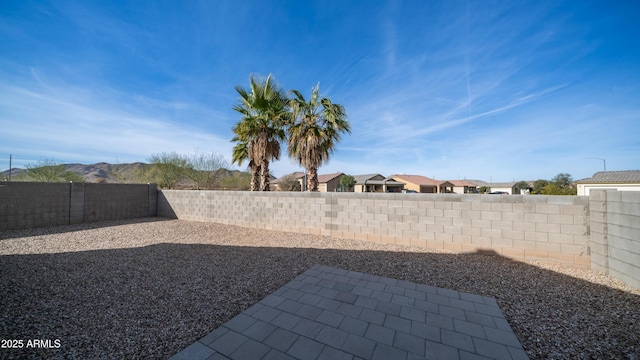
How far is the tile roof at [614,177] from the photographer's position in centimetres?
1892

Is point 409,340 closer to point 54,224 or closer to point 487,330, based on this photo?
point 487,330

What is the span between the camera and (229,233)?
734 cm

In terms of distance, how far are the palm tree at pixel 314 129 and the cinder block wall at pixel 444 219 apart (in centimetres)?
185

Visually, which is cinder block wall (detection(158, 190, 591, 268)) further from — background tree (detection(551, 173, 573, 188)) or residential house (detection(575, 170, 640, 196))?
background tree (detection(551, 173, 573, 188))

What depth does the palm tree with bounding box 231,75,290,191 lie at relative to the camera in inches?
345

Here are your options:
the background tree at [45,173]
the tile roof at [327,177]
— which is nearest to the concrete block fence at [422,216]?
the background tree at [45,173]

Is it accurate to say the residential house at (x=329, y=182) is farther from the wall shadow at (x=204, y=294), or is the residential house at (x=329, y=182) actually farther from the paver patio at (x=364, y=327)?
the paver patio at (x=364, y=327)

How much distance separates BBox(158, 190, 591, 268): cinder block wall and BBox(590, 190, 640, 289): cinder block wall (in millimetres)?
195

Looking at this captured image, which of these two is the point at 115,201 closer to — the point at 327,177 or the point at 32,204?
the point at 32,204

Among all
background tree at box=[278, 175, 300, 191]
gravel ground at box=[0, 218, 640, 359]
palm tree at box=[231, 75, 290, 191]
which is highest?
palm tree at box=[231, 75, 290, 191]

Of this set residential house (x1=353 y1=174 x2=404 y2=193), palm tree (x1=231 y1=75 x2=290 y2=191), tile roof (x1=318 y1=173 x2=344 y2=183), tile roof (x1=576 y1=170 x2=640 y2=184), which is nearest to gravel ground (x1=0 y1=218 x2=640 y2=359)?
palm tree (x1=231 y1=75 x2=290 y2=191)

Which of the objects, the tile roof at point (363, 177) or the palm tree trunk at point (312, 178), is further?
the tile roof at point (363, 177)

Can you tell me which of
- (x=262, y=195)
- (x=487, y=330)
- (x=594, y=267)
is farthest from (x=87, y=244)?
(x=594, y=267)

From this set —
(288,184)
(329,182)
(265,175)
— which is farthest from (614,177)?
(288,184)
